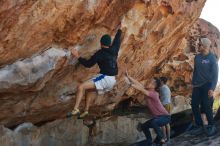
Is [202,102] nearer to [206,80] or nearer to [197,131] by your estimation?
[206,80]

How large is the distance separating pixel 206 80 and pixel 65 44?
11.1ft

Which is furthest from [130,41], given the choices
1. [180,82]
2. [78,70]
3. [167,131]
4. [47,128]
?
[180,82]

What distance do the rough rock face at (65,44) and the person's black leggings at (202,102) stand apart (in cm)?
247

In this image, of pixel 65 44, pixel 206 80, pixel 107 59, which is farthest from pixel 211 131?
pixel 65 44

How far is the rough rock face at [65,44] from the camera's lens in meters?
9.48

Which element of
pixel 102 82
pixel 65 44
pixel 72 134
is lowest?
pixel 72 134

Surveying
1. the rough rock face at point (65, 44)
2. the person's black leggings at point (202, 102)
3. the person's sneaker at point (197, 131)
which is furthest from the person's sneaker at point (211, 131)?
the rough rock face at point (65, 44)

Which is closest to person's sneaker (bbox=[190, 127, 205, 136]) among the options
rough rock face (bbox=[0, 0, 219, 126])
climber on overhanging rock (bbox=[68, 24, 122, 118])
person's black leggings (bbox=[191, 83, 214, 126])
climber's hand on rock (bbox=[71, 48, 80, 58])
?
person's black leggings (bbox=[191, 83, 214, 126])

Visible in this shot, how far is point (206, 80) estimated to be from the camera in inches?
420

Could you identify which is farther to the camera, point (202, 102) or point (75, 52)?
point (202, 102)

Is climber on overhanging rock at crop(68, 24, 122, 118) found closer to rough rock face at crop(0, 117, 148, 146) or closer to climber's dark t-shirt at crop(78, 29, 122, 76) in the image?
climber's dark t-shirt at crop(78, 29, 122, 76)

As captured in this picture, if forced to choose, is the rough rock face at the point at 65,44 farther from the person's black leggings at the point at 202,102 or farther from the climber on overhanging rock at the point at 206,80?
the person's black leggings at the point at 202,102

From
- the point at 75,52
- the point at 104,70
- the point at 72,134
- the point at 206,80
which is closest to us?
the point at 104,70

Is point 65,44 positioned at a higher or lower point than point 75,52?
higher
